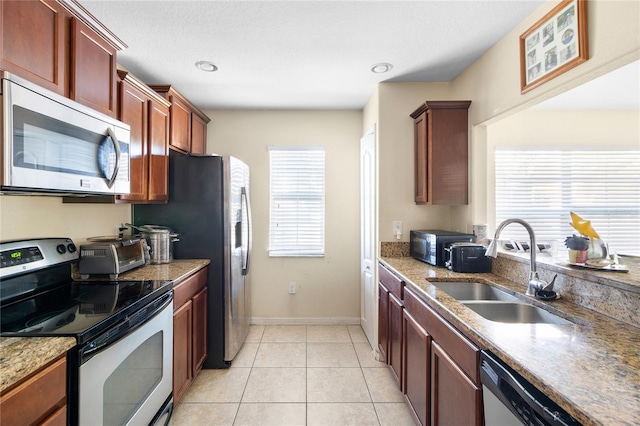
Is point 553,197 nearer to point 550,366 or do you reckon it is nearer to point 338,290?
point 338,290

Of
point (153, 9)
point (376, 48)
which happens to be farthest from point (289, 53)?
point (153, 9)

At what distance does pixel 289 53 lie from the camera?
2135 mm

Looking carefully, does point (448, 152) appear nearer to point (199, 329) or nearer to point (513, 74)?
point (513, 74)

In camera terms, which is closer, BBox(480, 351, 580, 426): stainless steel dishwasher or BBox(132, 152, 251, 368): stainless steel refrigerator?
BBox(480, 351, 580, 426): stainless steel dishwasher

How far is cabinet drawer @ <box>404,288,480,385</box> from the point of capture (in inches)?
43.2

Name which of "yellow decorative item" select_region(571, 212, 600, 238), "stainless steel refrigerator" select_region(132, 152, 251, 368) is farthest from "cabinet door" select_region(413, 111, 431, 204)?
"stainless steel refrigerator" select_region(132, 152, 251, 368)

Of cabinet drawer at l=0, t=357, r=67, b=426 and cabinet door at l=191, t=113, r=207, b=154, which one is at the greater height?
cabinet door at l=191, t=113, r=207, b=154

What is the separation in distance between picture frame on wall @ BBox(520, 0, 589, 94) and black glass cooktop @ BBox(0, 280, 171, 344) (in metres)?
2.41

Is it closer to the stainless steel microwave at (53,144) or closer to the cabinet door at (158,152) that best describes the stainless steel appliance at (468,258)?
the stainless steel microwave at (53,144)

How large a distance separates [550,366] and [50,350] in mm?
1546

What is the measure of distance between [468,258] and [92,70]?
98.9 inches

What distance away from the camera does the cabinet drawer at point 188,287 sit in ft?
6.26

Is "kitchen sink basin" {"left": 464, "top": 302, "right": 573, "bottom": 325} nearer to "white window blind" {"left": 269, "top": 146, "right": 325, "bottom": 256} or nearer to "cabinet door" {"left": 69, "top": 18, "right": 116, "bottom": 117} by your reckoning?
"white window blind" {"left": 269, "top": 146, "right": 325, "bottom": 256}

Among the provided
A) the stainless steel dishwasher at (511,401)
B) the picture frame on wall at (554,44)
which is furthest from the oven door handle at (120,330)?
the picture frame on wall at (554,44)
